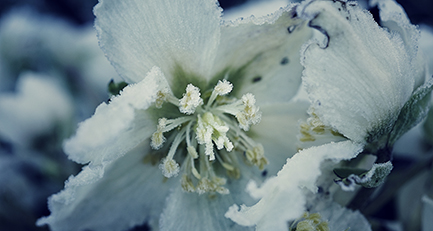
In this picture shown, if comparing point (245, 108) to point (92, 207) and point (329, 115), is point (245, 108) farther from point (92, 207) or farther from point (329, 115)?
point (92, 207)

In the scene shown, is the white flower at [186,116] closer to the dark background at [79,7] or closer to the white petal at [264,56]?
the white petal at [264,56]

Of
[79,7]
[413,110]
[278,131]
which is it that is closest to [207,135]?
[278,131]

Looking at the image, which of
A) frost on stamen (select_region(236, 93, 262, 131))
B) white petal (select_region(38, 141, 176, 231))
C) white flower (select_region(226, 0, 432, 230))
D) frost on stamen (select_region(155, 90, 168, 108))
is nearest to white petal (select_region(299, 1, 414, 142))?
white flower (select_region(226, 0, 432, 230))

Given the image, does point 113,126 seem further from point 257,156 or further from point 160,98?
point 257,156

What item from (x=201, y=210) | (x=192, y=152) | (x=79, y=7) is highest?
(x=79, y=7)

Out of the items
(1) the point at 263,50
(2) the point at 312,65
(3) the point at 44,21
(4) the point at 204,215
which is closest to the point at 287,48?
(1) the point at 263,50

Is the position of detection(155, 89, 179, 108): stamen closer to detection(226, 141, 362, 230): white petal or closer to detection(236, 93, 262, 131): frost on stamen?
detection(236, 93, 262, 131): frost on stamen

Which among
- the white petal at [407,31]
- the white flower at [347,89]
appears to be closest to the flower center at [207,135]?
the white flower at [347,89]
